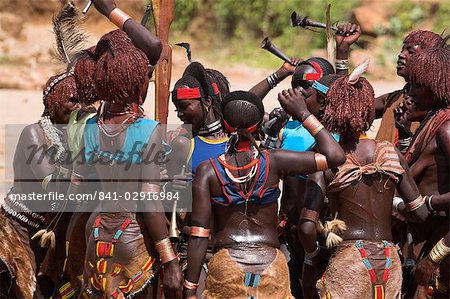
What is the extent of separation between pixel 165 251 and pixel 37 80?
14.0 m

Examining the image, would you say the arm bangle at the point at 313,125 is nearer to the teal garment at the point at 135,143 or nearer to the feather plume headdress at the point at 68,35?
the teal garment at the point at 135,143

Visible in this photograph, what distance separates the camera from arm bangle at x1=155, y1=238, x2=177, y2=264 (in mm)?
5230

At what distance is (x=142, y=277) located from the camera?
211 inches

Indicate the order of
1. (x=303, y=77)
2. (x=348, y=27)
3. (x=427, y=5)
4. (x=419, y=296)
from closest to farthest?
(x=419, y=296) → (x=303, y=77) → (x=348, y=27) → (x=427, y=5)

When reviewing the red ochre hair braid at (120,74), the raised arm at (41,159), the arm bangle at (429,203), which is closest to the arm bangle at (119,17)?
the red ochre hair braid at (120,74)

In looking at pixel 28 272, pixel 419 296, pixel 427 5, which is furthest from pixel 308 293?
pixel 427 5

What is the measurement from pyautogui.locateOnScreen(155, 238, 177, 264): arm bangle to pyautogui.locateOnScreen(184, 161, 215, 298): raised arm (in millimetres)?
134

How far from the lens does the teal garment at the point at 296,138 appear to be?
6270mm

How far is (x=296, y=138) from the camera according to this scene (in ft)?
20.8

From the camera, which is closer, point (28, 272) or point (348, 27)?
point (28, 272)

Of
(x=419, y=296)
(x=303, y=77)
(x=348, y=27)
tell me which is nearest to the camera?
(x=419, y=296)

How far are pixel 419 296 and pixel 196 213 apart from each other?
173 cm

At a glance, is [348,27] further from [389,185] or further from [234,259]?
[234,259]

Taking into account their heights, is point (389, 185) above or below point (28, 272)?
above
